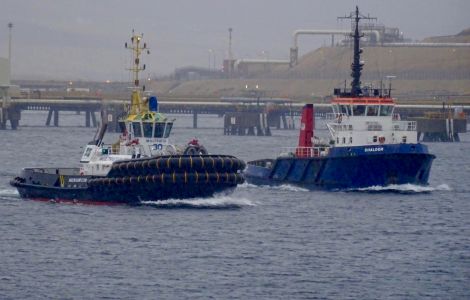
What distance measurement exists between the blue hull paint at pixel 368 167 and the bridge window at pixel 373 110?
3005 millimetres

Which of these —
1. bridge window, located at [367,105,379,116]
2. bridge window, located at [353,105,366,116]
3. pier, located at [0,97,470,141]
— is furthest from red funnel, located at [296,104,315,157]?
pier, located at [0,97,470,141]

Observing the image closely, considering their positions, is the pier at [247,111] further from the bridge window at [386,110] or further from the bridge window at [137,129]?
the bridge window at [137,129]

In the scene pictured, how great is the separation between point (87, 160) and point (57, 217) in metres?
6.34

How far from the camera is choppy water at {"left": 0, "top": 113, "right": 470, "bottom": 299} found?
43562mm

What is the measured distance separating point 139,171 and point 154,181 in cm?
77

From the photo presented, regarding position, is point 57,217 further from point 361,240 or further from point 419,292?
point 419,292

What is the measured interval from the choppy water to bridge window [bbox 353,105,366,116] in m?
4.26

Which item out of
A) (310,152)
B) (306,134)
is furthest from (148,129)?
(306,134)

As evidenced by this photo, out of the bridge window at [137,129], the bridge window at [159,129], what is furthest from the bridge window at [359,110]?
the bridge window at [137,129]

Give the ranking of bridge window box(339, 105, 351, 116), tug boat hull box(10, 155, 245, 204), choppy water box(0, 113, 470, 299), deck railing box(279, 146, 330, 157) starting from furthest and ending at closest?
deck railing box(279, 146, 330, 157), bridge window box(339, 105, 351, 116), tug boat hull box(10, 155, 245, 204), choppy water box(0, 113, 470, 299)

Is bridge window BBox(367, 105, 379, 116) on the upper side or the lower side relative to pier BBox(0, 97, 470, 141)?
upper

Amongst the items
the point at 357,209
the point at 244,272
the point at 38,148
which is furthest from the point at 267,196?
the point at 38,148

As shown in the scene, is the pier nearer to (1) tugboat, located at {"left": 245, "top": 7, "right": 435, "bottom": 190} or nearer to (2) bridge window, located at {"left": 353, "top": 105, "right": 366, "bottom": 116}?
(1) tugboat, located at {"left": 245, "top": 7, "right": 435, "bottom": 190}

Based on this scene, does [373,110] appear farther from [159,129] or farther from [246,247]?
[246,247]
